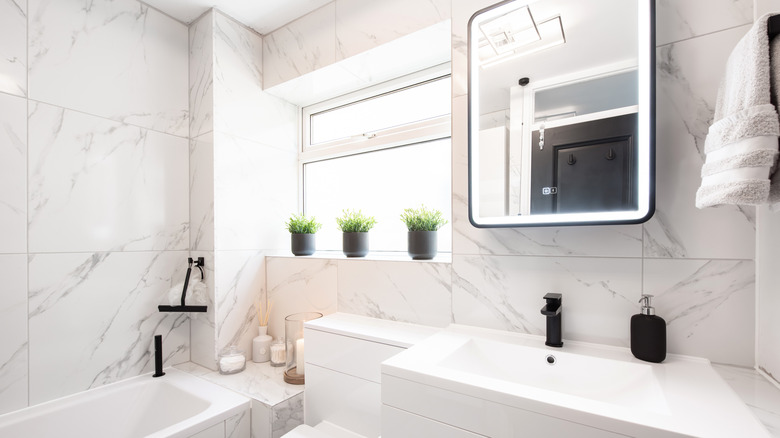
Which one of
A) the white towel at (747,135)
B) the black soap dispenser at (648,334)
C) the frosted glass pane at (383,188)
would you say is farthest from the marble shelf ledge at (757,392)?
the frosted glass pane at (383,188)

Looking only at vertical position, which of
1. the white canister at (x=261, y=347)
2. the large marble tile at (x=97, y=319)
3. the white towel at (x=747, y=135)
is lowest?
the white canister at (x=261, y=347)

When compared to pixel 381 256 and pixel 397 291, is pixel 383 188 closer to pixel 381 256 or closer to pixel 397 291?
pixel 381 256

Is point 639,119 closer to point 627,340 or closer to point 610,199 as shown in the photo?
point 610,199

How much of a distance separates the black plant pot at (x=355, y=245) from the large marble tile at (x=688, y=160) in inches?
45.3

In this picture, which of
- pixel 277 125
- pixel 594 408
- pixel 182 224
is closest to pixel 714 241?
pixel 594 408

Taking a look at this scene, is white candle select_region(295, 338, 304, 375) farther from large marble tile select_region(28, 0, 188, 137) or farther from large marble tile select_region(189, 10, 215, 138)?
large marble tile select_region(28, 0, 188, 137)

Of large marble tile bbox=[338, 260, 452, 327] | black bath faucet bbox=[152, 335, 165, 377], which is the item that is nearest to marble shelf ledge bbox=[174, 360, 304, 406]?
black bath faucet bbox=[152, 335, 165, 377]

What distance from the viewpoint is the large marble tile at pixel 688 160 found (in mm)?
896

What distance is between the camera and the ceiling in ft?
5.64

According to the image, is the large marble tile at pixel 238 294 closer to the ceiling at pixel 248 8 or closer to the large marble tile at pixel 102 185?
the large marble tile at pixel 102 185

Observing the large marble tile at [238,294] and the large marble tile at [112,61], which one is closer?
the large marble tile at [112,61]

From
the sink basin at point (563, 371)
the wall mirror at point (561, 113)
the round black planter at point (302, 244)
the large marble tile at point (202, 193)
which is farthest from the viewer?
the round black planter at point (302, 244)

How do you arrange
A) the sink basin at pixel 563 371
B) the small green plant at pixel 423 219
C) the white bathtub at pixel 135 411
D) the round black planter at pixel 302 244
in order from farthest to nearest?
the round black planter at pixel 302 244 → the small green plant at pixel 423 219 → the white bathtub at pixel 135 411 → the sink basin at pixel 563 371

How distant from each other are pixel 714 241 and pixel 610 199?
0.27 m
